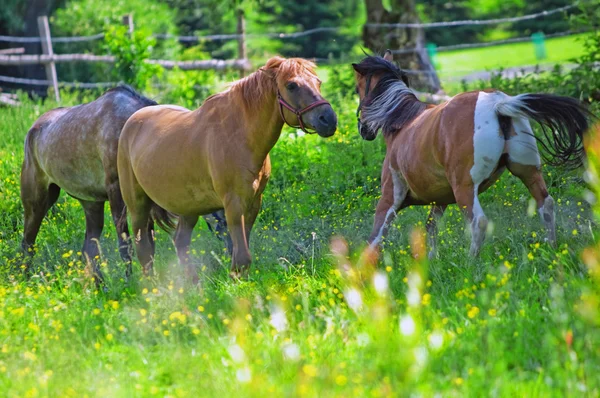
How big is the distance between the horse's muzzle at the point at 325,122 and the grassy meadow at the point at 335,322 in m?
0.95

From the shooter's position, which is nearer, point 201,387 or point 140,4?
point 201,387

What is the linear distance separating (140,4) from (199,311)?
20296mm

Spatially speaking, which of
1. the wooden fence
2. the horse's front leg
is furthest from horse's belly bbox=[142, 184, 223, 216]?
the wooden fence

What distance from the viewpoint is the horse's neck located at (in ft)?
20.7

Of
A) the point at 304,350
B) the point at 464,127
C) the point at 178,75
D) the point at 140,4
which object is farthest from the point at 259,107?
the point at 140,4

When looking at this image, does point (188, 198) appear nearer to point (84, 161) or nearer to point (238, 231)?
point (238, 231)

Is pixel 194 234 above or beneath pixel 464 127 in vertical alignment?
beneath

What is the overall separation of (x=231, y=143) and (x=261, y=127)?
249 millimetres

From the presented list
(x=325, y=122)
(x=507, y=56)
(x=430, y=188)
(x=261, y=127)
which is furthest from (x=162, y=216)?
(x=507, y=56)

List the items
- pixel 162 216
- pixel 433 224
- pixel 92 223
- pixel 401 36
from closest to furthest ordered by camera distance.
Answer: pixel 433 224 → pixel 162 216 → pixel 92 223 → pixel 401 36

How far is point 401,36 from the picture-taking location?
15.9 m

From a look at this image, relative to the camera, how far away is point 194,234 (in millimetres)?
9055

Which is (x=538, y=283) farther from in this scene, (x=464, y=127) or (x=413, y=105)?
(x=413, y=105)

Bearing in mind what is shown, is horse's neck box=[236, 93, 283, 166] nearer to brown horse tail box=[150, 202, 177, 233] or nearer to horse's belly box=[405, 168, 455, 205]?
horse's belly box=[405, 168, 455, 205]
